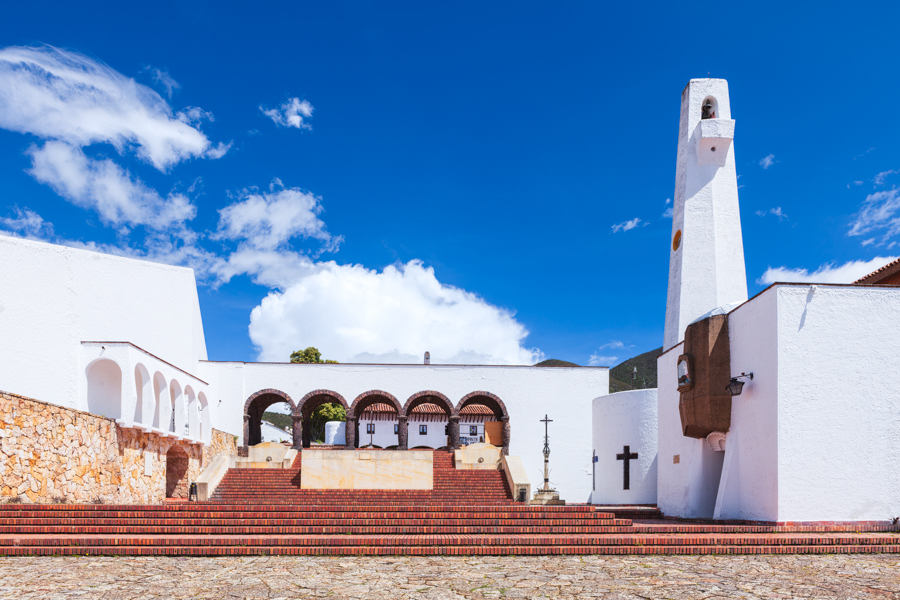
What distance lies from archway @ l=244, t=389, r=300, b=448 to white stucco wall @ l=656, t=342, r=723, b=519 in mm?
11639

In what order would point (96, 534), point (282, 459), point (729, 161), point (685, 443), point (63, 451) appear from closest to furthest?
1. point (96, 534)
2. point (63, 451)
3. point (685, 443)
4. point (729, 161)
5. point (282, 459)

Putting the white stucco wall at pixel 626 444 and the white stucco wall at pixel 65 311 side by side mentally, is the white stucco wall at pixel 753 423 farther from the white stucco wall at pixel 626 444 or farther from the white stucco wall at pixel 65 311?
the white stucco wall at pixel 65 311

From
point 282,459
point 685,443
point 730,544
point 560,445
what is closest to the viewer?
point 730,544

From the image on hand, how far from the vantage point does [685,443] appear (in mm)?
12938

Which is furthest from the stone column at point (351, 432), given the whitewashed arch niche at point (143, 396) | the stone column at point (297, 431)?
the whitewashed arch niche at point (143, 396)

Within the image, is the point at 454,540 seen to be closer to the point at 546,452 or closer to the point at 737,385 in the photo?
the point at 737,385

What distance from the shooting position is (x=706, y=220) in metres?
15.4

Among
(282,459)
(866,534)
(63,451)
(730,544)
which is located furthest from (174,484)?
(866,534)

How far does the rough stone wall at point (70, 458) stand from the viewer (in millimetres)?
10078

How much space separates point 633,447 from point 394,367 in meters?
8.03

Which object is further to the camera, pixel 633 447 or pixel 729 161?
pixel 633 447

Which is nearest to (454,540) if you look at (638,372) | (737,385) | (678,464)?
(737,385)

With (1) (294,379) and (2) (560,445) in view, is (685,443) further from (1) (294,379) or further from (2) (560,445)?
(1) (294,379)

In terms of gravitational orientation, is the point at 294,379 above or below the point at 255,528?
above
